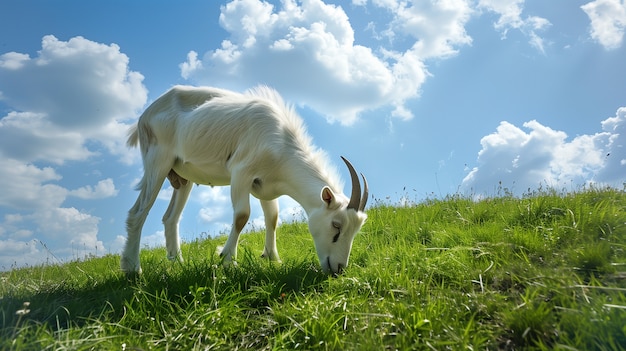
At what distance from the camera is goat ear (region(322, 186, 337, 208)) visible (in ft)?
18.4

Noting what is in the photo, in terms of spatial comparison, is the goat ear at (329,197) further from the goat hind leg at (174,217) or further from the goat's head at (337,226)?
the goat hind leg at (174,217)

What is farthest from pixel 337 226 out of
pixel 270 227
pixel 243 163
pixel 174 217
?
pixel 174 217

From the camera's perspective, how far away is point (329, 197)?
→ 566 cm

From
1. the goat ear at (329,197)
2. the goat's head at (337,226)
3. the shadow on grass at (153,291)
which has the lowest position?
the shadow on grass at (153,291)

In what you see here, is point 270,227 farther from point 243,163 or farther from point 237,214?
point 243,163

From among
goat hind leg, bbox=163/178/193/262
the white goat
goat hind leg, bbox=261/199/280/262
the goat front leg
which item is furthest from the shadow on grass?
goat hind leg, bbox=163/178/193/262

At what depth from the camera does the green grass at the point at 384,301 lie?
3115 mm

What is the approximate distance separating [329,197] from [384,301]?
6.70ft

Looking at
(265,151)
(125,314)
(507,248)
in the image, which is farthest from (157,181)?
(507,248)

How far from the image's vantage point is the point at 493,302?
350 cm

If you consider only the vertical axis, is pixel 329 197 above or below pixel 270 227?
above

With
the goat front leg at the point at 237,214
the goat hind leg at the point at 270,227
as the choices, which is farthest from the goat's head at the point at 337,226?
the goat hind leg at the point at 270,227

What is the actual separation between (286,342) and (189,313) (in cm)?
93

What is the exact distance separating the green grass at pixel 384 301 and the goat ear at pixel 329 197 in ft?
2.60
